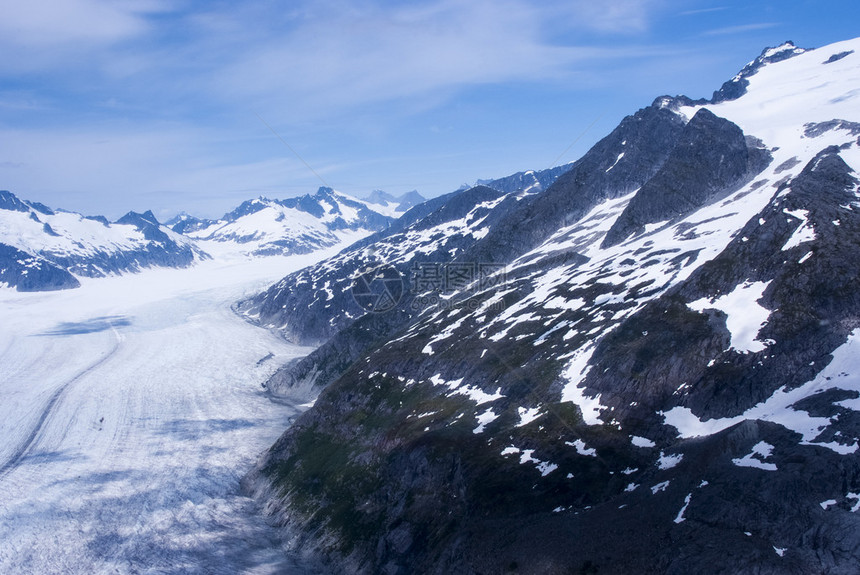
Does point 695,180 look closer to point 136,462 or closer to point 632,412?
point 632,412

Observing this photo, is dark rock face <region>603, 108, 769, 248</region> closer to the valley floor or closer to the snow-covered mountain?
the snow-covered mountain

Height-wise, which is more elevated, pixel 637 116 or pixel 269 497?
pixel 637 116

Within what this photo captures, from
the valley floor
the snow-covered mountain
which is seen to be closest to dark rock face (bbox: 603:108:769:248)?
the snow-covered mountain

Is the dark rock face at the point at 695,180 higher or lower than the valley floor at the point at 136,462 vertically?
higher

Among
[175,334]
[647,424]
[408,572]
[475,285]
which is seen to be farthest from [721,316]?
[175,334]

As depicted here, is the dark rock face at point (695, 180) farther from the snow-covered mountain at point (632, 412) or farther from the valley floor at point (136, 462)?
the valley floor at point (136, 462)

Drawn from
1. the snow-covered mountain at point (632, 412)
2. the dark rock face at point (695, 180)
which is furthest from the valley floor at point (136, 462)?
the dark rock face at point (695, 180)

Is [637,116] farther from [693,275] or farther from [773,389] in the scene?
[773,389]
